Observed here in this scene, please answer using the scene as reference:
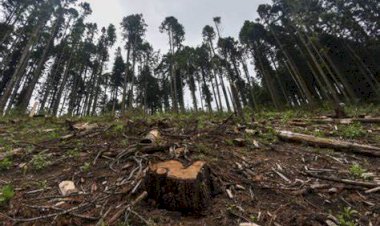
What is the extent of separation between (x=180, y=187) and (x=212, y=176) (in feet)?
2.95

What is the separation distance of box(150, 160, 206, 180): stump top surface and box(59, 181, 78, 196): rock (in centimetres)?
155

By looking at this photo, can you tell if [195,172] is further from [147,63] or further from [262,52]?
[147,63]

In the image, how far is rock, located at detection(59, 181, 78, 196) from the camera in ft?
13.5

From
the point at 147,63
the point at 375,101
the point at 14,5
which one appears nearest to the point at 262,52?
the point at 375,101

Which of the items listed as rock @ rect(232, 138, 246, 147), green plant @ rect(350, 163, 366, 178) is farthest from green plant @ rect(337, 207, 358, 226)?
rock @ rect(232, 138, 246, 147)

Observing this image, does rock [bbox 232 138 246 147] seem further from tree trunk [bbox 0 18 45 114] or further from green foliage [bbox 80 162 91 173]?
tree trunk [bbox 0 18 45 114]

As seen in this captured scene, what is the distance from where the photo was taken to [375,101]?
2183cm

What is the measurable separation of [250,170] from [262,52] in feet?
98.6

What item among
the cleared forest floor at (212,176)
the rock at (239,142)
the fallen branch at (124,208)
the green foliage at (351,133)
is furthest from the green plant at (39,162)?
the green foliage at (351,133)

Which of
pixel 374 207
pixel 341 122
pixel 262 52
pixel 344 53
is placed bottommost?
pixel 374 207

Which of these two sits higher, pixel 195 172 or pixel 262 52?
pixel 262 52

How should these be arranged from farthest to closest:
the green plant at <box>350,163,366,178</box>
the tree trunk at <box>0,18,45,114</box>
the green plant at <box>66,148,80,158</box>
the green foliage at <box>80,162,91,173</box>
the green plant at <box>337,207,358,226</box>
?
the tree trunk at <box>0,18,45,114</box>, the green plant at <box>66,148,80,158</box>, the green foliage at <box>80,162,91,173</box>, the green plant at <box>350,163,366,178</box>, the green plant at <box>337,207,358,226</box>

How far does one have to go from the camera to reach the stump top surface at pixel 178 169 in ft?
11.8

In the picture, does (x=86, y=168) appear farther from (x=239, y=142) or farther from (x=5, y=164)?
(x=239, y=142)
